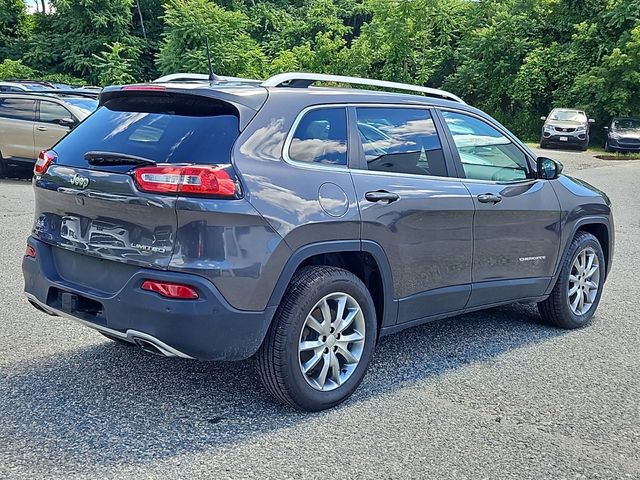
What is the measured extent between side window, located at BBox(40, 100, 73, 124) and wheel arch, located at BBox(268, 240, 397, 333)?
36.0ft

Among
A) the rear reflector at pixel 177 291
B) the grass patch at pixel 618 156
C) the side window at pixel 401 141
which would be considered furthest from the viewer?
the grass patch at pixel 618 156

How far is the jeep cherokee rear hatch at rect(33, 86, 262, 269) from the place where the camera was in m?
3.54

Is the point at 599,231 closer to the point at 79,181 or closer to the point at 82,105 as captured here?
the point at 79,181

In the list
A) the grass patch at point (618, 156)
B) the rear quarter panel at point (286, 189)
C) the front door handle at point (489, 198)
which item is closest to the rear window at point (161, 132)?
the rear quarter panel at point (286, 189)

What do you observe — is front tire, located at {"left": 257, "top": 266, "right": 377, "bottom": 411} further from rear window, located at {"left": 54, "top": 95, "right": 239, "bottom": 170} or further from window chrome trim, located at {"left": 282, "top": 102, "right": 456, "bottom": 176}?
rear window, located at {"left": 54, "top": 95, "right": 239, "bottom": 170}

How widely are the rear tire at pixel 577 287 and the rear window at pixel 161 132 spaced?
10.3ft

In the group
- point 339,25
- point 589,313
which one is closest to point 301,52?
point 339,25

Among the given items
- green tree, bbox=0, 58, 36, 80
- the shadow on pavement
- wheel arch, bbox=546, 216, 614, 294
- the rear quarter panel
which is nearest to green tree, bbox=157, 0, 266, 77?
green tree, bbox=0, 58, 36, 80

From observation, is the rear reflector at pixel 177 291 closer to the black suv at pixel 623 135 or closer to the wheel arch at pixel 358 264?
the wheel arch at pixel 358 264

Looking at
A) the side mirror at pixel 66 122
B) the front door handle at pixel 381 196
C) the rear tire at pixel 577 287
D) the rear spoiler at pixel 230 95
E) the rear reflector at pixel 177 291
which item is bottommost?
the rear tire at pixel 577 287

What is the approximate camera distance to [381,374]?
458cm

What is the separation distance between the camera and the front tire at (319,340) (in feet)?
12.4

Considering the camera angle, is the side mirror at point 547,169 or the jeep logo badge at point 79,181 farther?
the side mirror at point 547,169

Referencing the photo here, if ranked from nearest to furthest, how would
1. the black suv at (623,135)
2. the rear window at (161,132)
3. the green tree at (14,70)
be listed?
the rear window at (161,132)
the black suv at (623,135)
the green tree at (14,70)
